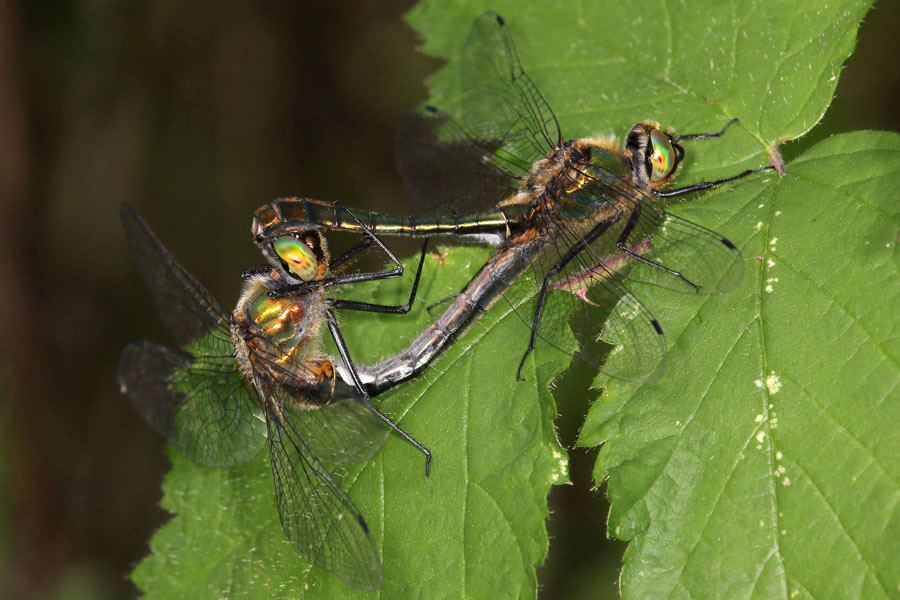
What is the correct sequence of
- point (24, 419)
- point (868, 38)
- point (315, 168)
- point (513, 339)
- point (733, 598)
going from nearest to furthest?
point (733, 598)
point (513, 339)
point (868, 38)
point (24, 419)
point (315, 168)

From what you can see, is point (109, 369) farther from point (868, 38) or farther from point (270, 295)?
point (868, 38)

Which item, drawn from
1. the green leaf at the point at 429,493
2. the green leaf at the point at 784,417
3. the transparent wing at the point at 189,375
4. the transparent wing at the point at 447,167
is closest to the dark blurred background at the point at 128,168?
the transparent wing at the point at 447,167

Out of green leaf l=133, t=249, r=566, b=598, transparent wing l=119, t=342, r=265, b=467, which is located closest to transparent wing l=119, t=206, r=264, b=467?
transparent wing l=119, t=342, r=265, b=467

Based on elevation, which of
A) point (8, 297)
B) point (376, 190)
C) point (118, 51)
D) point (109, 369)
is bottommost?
point (109, 369)

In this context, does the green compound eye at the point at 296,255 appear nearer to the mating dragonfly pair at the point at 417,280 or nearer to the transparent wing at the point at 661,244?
the mating dragonfly pair at the point at 417,280

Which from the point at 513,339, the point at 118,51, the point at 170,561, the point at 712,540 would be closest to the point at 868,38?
the point at 513,339

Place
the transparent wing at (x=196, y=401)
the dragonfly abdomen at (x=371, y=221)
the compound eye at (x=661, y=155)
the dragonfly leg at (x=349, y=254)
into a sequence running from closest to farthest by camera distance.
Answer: the compound eye at (x=661, y=155), the transparent wing at (x=196, y=401), the dragonfly abdomen at (x=371, y=221), the dragonfly leg at (x=349, y=254)

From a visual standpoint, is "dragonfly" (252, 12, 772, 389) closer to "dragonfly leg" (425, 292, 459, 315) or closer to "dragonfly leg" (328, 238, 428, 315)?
"dragonfly leg" (425, 292, 459, 315)

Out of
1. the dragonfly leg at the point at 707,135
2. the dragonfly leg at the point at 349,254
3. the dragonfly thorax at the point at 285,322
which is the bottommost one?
the dragonfly thorax at the point at 285,322
